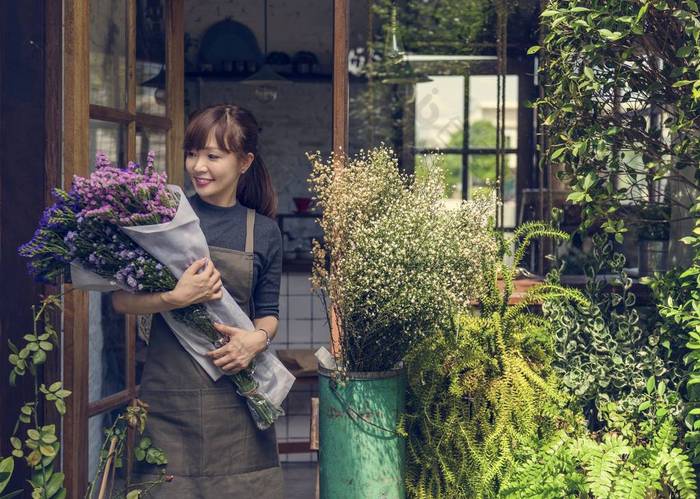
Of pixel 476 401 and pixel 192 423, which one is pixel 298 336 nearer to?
pixel 476 401

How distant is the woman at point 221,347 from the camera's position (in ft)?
8.74

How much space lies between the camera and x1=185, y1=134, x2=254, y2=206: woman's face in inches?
107

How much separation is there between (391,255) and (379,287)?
0.11m

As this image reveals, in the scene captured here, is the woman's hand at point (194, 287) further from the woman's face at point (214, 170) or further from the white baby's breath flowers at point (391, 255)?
the white baby's breath flowers at point (391, 255)

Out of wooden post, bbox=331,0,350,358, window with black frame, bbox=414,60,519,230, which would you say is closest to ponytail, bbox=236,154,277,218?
wooden post, bbox=331,0,350,358

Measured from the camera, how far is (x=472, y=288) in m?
3.30

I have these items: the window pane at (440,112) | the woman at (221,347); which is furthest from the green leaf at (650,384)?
the window pane at (440,112)

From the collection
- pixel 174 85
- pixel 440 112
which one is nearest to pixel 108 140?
pixel 174 85

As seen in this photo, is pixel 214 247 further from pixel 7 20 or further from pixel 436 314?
pixel 7 20

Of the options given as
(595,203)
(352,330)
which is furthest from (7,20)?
(595,203)

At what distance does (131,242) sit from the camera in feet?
8.50

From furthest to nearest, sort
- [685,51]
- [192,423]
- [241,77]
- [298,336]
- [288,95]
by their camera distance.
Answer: [288,95] < [241,77] < [298,336] < [685,51] < [192,423]

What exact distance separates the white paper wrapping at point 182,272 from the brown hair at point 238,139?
0.17 metres

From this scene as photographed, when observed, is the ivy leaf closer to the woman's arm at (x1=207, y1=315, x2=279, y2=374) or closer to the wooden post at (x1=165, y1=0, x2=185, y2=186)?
the woman's arm at (x1=207, y1=315, x2=279, y2=374)
